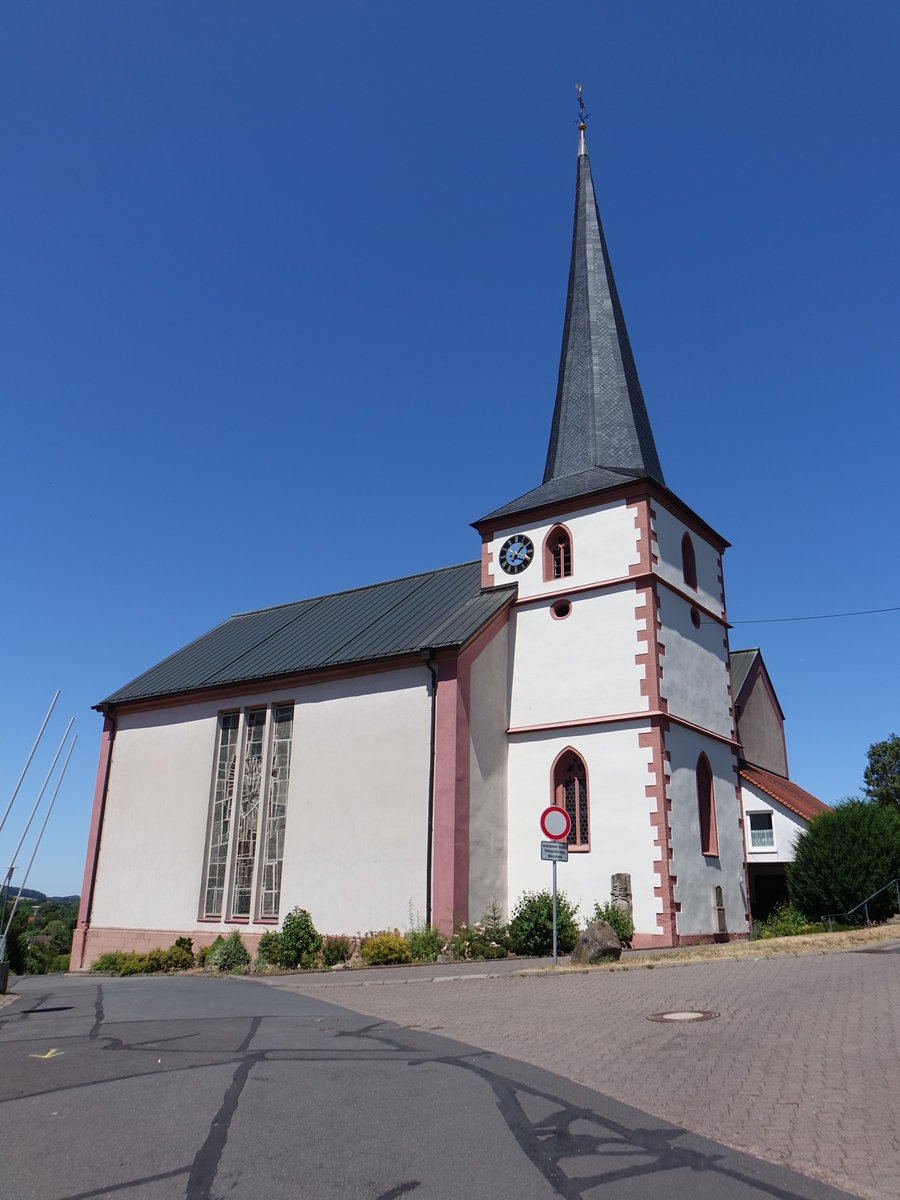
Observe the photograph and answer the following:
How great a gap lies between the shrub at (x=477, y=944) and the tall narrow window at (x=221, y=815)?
7572 mm

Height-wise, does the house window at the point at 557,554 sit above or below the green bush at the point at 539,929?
above

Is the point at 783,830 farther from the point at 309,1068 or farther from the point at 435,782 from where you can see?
the point at 309,1068

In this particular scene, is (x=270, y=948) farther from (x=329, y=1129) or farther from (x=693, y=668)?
(x=329, y=1129)

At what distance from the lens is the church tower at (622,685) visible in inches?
754

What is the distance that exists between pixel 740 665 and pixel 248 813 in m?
16.3

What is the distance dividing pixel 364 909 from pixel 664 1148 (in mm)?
14973

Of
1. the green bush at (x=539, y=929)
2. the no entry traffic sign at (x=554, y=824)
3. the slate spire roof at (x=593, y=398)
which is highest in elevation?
the slate spire roof at (x=593, y=398)

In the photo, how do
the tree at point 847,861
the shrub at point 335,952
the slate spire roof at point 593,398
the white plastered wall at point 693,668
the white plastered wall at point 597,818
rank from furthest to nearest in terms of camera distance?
the slate spire roof at point 593,398 < the white plastered wall at point 693,668 < the tree at point 847,861 < the white plastered wall at point 597,818 < the shrub at point 335,952

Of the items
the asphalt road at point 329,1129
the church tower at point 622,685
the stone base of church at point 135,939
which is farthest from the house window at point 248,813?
the asphalt road at point 329,1129

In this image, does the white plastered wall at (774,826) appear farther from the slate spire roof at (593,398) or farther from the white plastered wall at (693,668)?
the slate spire roof at (593,398)

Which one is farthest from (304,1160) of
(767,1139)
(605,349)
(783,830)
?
(605,349)

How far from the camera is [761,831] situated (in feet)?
80.4

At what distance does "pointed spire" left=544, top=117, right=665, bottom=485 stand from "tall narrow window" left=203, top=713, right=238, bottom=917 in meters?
10.8

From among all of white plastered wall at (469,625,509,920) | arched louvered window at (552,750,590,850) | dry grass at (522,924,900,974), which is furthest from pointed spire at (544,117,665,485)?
dry grass at (522,924,900,974)
